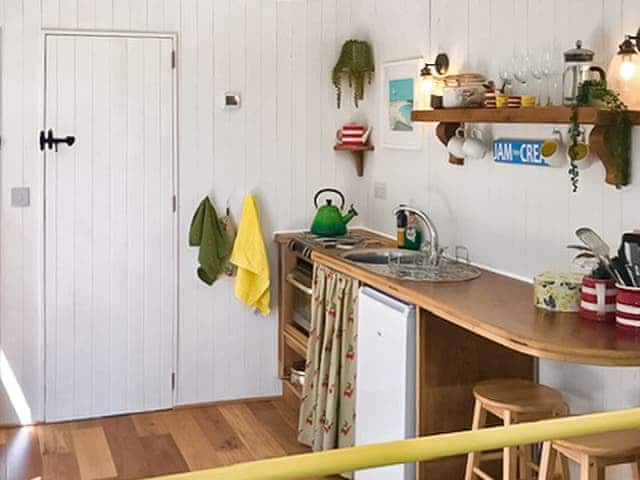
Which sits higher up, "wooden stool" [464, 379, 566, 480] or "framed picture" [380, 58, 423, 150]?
"framed picture" [380, 58, 423, 150]

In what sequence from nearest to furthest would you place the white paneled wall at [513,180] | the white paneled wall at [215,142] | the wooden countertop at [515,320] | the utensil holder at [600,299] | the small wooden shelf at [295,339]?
1. the wooden countertop at [515,320]
2. the utensil holder at [600,299]
3. the white paneled wall at [513,180]
4. the white paneled wall at [215,142]
5. the small wooden shelf at [295,339]

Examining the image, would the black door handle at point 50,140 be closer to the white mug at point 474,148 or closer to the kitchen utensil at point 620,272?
the white mug at point 474,148

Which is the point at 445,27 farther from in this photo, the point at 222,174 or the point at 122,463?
the point at 122,463

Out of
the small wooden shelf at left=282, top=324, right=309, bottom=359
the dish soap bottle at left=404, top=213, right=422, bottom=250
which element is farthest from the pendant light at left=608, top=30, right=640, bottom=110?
the small wooden shelf at left=282, top=324, right=309, bottom=359

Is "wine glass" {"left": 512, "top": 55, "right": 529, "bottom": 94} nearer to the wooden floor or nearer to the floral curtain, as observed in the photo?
the floral curtain

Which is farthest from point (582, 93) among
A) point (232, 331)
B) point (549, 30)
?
point (232, 331)

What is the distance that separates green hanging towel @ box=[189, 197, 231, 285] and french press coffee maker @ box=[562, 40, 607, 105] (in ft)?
8.13

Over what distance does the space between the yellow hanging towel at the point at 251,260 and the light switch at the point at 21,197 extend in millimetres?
1193

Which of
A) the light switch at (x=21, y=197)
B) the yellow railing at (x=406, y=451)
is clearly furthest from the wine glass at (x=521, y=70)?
the light switch at (x=21, y=197)

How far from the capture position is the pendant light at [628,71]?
2.87 meters

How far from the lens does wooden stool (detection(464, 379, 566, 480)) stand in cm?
303

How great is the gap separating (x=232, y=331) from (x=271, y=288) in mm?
353

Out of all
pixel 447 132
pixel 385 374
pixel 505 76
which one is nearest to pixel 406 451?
pixel 385 374

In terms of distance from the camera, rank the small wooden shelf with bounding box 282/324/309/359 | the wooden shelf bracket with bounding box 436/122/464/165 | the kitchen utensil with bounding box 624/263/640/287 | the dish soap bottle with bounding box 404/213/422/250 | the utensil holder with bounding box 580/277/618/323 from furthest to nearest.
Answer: the small wooden shelf with bounding box 282/324/309/359 < the dish soap bottle with bounding box 404/213/422/250 < the wooden shelf bracket with bounding box 436/122/464/165 < the utensil holder with bounding box 580/277/618/323 < the kitchen utensil with bounding box 624/263/640/287
